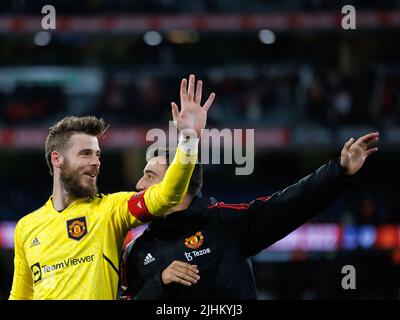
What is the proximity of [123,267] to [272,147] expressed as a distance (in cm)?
1342

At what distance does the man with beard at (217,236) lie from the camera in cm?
425

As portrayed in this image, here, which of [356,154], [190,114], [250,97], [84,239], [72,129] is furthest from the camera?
[250,97]

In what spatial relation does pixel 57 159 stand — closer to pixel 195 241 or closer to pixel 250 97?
pixel 195 241

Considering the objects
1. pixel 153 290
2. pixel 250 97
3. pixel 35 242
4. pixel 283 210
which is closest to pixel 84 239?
pixel 35 242

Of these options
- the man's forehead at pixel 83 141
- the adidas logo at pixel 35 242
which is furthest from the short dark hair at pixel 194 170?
the adidas logo at pixel 35 242

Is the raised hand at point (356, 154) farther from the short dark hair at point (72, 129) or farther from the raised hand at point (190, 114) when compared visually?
the short dark hair at point (72, 129)

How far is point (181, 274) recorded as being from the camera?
4305mm

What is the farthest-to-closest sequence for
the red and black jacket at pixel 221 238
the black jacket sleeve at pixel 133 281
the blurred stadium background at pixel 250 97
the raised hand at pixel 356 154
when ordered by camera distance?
the blurred stadium background at pixel 250 97 < the black jacket sleeve at pixel 133 281 < the red and black jacket at pixel 221 238 < the raised hand at pixel 356 154

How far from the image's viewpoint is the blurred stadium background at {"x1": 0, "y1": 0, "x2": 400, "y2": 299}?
1750 centimetres

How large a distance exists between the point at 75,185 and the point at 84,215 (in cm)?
18

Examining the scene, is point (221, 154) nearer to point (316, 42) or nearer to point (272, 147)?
point (272, 147)

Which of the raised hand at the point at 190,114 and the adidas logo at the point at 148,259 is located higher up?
the raised hand at the point at 190,114

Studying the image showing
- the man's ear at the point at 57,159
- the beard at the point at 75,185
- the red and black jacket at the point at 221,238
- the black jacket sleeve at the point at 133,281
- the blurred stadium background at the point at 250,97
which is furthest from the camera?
the blurred stadium background at the point at 250,97

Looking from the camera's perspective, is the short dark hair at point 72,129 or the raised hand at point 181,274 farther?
the short dark hair at point 72,129
